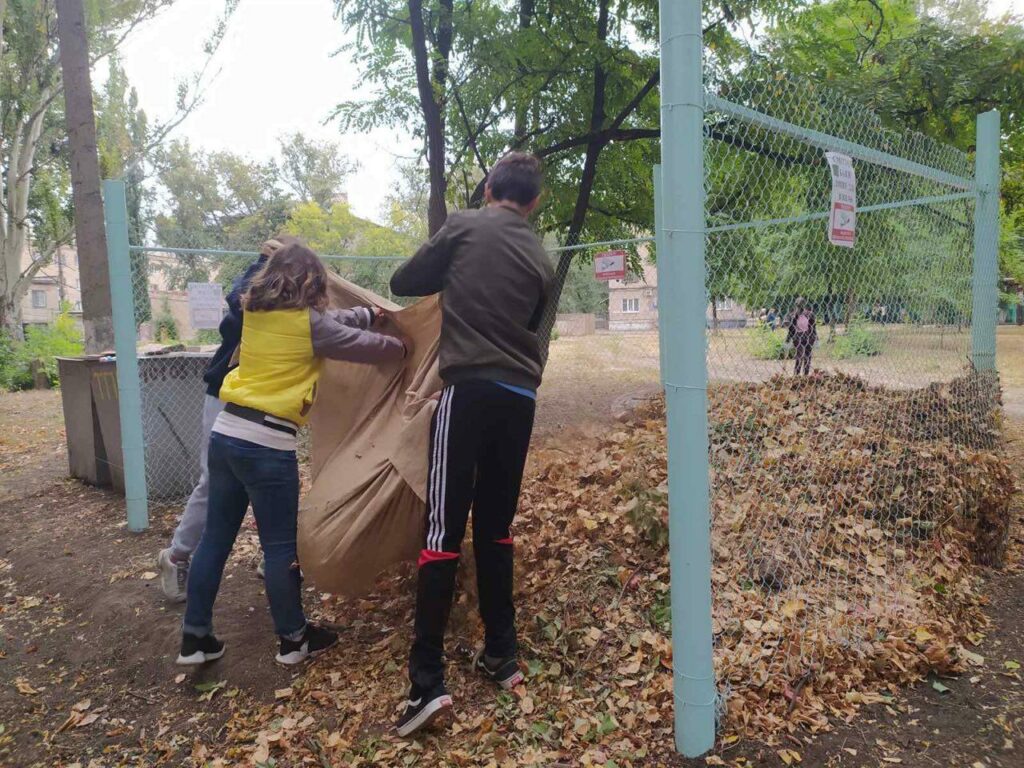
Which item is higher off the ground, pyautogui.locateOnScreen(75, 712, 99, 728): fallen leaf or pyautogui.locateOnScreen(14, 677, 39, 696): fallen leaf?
pyautogui.locateOnScreen(14, 677, 39, 696): fallen leaf

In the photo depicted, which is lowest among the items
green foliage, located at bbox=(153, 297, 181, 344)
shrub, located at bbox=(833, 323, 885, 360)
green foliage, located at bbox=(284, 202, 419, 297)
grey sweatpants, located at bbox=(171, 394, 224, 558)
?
grey sweatpants, located at bbox=(171, 394, 224, 558)

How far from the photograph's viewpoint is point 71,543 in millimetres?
4535

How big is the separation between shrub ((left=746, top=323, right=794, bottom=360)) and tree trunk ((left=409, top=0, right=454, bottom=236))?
410cm

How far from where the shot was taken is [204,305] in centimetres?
474

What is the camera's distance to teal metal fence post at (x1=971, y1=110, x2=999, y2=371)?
423 centimetres

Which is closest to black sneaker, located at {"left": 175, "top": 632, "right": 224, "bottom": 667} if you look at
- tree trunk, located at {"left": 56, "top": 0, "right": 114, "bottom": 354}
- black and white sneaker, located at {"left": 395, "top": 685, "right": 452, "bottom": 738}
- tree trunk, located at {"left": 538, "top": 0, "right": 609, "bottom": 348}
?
black and white sneaker, located at {"left": 395, "top": 685, "right": 452, "bottom": 738}

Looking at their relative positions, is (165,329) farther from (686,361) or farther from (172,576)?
(686,361)

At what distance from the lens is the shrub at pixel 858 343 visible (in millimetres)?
3338

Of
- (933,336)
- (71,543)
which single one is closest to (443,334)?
(933,336)

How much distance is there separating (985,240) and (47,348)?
19.6 meters

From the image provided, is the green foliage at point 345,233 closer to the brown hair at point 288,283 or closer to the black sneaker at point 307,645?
the brown hair at point 288,283

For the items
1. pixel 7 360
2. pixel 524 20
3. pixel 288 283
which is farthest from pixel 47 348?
pixel 288 283

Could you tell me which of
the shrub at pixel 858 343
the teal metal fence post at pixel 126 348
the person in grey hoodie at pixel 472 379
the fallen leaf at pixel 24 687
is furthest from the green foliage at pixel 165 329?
the shrub at pixel 858 343

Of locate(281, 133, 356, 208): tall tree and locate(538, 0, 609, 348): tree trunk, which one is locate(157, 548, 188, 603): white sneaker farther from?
locate(281, 133, 356, 208): tall tree
